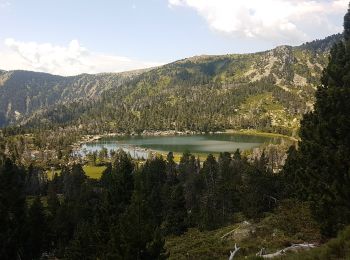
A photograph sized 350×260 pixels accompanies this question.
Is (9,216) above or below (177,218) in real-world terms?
above

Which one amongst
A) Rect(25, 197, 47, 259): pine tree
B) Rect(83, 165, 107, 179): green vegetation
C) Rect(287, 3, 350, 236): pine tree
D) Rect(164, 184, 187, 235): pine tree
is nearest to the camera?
Rect(287, 3, 350, 236): pine tree

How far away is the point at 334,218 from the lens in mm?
26172

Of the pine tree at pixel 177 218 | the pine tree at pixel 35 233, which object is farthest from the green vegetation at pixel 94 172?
the pine tree at pixel 177 218

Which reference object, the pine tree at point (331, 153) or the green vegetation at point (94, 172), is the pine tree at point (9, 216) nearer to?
the pine tree at point (331, 153)

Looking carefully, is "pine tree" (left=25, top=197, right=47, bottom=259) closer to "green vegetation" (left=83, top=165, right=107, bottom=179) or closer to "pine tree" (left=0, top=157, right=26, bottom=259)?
"pine tree" (left=0, top=157, right=26, bottom=259)

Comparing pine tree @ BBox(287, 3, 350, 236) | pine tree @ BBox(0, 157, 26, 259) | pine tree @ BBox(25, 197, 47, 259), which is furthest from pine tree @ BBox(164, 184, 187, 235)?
pine tree @ BBox(287, 3, 350, 236)

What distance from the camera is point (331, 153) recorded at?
89.0 feet

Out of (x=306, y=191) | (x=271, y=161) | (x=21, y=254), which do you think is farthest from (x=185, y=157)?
(x=306, y=191)

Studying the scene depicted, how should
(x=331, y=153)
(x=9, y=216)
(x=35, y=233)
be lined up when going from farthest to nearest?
(x=35, y=233) → (x=9, y=216) → (x=331, y=153)

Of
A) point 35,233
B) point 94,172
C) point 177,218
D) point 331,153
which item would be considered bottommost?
point 94,172

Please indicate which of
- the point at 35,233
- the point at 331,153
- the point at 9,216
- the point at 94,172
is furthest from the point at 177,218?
the point at 94,172

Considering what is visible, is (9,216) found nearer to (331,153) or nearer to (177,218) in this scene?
(177,218)

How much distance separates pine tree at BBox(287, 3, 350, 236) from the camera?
2631 centimetres

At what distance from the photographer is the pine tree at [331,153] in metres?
26.3
